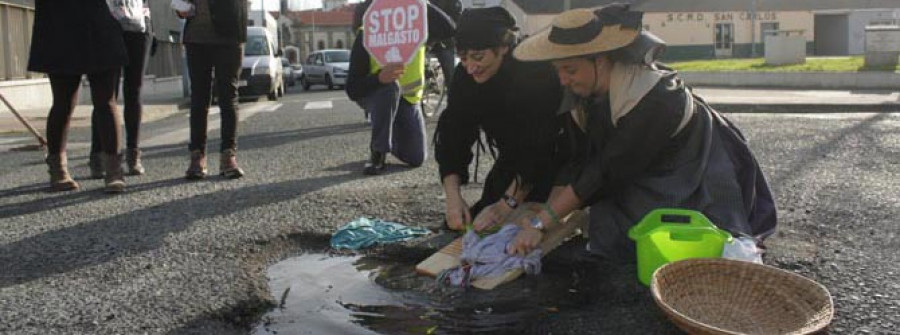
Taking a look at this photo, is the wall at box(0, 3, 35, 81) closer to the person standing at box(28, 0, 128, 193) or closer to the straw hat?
the person standing at box(28, 0, 128, 193)

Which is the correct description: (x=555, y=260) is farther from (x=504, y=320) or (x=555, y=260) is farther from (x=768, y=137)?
(x=768, y=137)

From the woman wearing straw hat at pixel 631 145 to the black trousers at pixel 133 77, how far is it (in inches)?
111

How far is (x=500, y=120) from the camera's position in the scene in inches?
133

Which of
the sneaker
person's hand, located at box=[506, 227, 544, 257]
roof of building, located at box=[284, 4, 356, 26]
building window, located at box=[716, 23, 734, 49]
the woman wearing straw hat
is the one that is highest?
roof of building, located at box=[284, 4, 356, 26]

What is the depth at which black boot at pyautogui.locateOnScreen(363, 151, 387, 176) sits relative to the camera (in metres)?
5.39

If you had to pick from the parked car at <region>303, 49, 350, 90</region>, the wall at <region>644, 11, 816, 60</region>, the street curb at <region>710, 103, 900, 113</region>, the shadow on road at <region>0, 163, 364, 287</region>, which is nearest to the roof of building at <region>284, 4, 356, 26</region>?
the wall at <region>644, 11, 816, 60</region>

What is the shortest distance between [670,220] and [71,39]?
129 inches

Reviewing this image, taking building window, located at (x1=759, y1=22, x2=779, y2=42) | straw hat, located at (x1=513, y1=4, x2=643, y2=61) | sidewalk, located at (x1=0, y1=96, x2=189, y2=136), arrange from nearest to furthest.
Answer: straw hat, located at (x1=513, y1=4, x2=643, y2=61) < sidewalk, located at (x1=0, y1=96, x2=189, y2=136) < building window, located at (x1=759, y1=22, x2=779, y2=42)

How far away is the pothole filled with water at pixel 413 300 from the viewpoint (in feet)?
8.14

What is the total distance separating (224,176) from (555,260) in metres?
2.82

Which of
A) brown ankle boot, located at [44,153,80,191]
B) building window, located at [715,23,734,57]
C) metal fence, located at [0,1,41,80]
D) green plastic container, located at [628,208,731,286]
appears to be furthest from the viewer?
building window, located at [715,23,734,57]

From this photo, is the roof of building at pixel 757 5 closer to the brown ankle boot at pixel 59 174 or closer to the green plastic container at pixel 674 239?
the brown ankle boot at pixel 59 174

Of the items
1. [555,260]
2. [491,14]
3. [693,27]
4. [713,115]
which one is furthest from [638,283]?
[693,27]

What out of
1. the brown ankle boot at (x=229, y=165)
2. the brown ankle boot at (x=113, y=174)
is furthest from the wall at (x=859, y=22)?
the brown ankle boot at (x=113, y=174)
